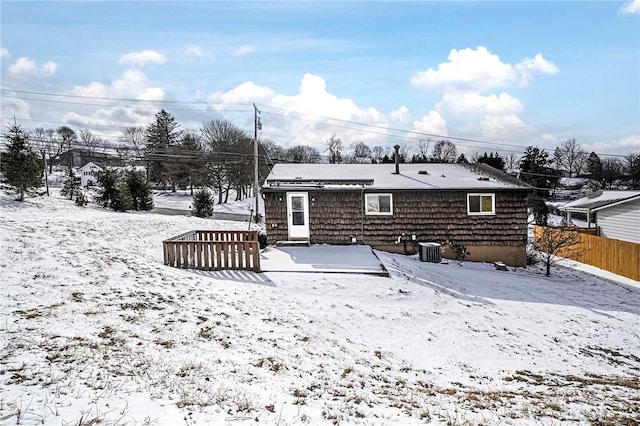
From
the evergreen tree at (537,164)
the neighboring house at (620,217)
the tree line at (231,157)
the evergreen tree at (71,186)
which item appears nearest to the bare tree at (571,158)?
the tree line at (231,157)

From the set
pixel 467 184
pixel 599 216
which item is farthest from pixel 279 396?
pixel 599 216

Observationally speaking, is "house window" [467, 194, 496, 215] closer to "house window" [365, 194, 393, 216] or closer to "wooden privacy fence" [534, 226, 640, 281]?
"house window" [365, 194, 393, 216]

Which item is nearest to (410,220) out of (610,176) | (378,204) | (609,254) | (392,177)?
(378,204)

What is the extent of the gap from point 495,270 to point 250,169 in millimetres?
33863

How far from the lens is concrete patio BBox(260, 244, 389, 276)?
1078 centimetres

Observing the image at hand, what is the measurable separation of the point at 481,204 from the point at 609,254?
279 inches

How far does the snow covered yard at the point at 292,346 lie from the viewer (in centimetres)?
394

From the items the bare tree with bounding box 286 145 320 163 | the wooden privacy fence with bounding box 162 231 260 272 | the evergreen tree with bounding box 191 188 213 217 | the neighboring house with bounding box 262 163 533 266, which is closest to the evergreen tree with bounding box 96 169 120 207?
the evergreen tree with bounding box 191 188 213 217

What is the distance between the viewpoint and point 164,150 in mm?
50719

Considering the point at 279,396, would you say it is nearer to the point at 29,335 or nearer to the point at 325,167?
the point at 29,335

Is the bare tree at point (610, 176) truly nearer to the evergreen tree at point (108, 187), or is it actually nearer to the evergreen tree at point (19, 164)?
the evergreen tree at point (108, 187)

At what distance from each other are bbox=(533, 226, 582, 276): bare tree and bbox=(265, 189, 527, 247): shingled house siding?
1420 millimetres

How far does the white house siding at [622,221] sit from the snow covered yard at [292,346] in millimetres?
12831

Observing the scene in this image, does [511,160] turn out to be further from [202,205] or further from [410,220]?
[410,220]
